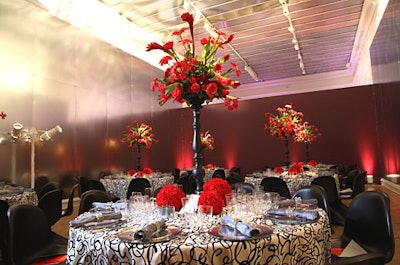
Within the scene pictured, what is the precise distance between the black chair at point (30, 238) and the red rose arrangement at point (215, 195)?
3.72ft

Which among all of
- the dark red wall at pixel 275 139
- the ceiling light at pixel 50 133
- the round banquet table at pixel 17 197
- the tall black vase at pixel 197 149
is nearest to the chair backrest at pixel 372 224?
the tall black vase at pixel 197 149

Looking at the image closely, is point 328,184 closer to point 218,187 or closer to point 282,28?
point 218,187

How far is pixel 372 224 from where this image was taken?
2148mm

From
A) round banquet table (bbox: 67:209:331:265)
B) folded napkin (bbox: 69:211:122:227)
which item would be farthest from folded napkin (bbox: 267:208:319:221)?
folded napkin (bbox: 69:211:122:227)

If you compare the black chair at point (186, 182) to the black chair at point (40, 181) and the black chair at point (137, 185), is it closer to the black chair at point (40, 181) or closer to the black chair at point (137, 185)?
the black chair at point (137, 185)

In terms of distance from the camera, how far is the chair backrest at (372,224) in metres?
2.04

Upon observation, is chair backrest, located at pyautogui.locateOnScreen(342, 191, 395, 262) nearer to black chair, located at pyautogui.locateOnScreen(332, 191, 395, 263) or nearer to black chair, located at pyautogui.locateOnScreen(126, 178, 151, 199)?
black chair, located at pyautogui.locateOnScreen(332, 191, 395, 263)

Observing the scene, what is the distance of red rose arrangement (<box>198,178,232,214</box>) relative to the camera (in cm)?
192

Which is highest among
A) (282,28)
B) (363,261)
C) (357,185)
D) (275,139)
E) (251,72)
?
(282,28)

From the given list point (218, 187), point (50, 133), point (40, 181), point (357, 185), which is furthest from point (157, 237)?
point (50, 133)

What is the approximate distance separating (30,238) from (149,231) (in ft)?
4.32

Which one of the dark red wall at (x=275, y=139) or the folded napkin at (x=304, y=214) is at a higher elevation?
the dark red wall at (x=275, y=139)

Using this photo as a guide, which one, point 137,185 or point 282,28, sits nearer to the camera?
point 137,185

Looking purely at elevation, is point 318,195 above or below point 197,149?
below
